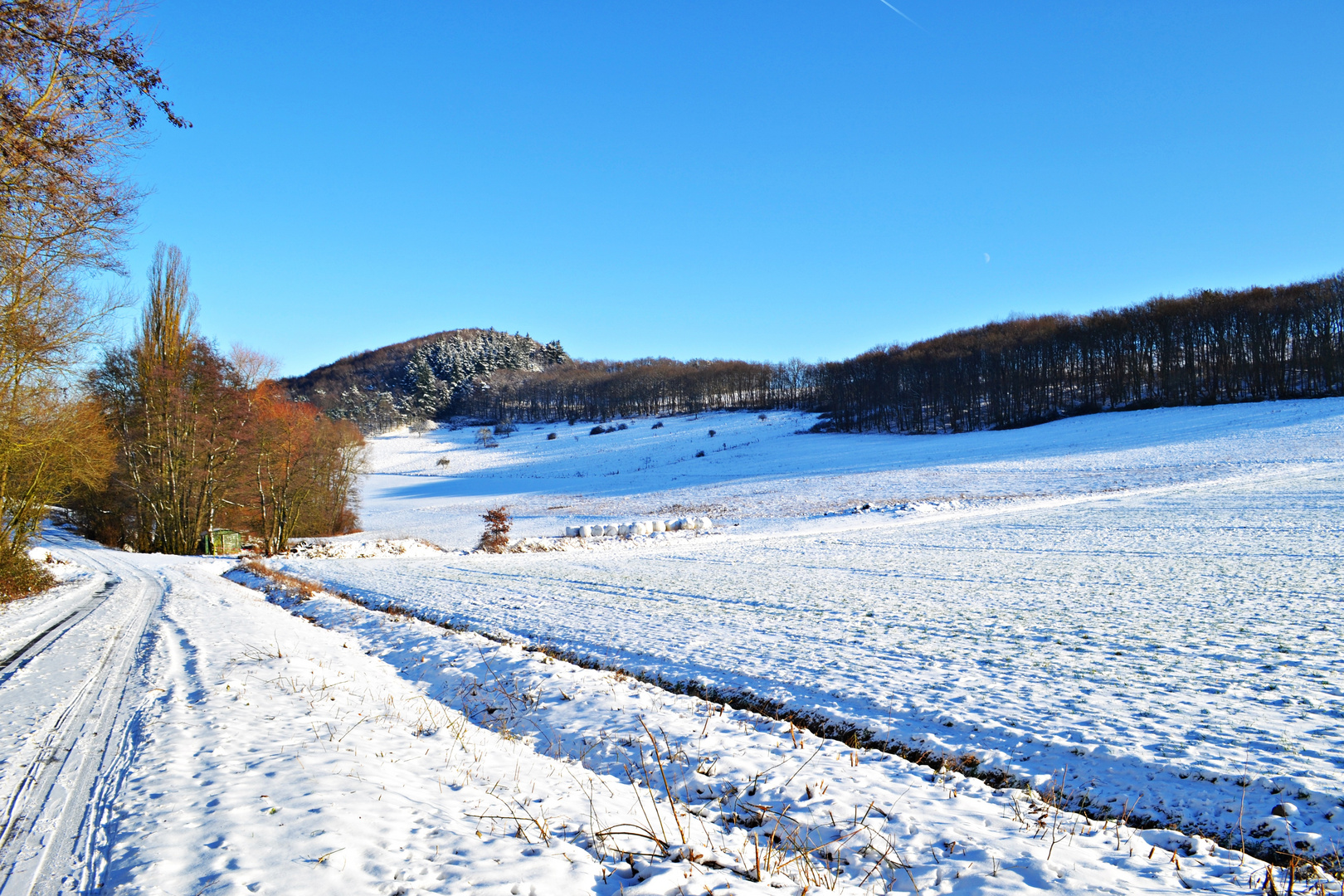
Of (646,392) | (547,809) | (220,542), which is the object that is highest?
(646,392)

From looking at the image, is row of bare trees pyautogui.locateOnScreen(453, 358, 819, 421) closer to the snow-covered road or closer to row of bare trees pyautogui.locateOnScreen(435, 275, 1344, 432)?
row of bare trees pyautogui.locateOnScreen(435, 275, 1344, 432)

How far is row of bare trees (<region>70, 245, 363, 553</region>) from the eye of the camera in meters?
30.1

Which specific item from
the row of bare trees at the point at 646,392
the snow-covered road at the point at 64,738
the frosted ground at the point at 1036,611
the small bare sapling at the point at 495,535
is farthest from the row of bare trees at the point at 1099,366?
the snow-covered road at the point at 64,738

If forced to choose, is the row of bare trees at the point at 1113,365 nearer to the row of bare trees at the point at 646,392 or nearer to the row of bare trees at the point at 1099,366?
the row of bare trees at the point at 1099,366

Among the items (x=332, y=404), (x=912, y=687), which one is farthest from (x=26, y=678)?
(x=332, y=404)

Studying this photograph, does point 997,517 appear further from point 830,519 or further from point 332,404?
point 332,404

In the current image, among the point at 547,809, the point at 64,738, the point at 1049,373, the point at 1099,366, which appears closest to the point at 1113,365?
the point at 1099,366

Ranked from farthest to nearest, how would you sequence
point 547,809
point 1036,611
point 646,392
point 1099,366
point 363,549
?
1. point 646,392
2. point 1099,366
3. point 363,549
4. point 1036,611
5. point 547,809

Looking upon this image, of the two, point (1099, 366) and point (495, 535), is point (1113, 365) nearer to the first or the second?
point (1099, 366)

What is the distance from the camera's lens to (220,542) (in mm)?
31344

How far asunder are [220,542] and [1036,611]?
34.8m

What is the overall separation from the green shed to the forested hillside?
64252mm

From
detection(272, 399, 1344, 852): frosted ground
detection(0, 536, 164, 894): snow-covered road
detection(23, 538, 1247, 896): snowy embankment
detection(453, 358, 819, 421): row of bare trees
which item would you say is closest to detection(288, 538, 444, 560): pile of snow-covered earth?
detection(272, 399, 1344, 852): frosted ground

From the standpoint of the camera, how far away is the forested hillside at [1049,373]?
5741cm
